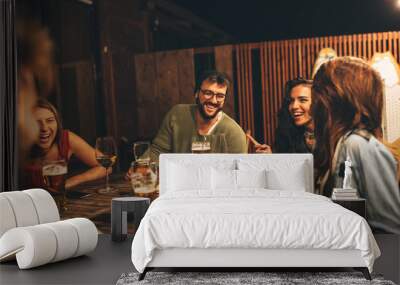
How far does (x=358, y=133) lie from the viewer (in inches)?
292

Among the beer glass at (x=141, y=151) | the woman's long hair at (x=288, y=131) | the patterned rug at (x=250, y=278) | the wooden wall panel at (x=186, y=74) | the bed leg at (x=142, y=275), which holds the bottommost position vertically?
the patterned rug at (x=250, y=278)

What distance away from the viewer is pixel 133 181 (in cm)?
778

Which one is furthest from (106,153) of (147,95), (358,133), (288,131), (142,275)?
(142,275)

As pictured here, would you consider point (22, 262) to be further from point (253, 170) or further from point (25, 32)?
point (25, 32)

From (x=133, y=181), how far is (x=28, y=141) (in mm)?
1305

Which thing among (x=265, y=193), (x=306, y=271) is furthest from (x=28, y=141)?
(x=306, y=271)

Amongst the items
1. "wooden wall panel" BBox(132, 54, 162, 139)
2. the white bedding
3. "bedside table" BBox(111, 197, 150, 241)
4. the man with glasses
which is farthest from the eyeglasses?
the white bedding

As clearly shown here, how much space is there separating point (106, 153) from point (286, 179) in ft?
7.18

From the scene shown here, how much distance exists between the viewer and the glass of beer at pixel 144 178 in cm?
776

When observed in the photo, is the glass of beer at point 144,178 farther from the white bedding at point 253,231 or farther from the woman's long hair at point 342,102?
the white bedding at point 253,231

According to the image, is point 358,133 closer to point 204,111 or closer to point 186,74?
point 204,111

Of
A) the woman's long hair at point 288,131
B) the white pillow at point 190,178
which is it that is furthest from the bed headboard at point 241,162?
the woman's long hair at point 288,131

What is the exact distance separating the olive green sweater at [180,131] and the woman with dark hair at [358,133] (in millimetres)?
1003

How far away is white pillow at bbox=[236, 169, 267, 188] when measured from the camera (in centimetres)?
668
